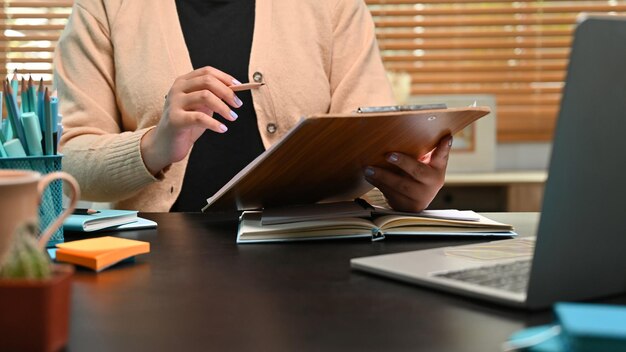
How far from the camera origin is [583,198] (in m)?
0.64

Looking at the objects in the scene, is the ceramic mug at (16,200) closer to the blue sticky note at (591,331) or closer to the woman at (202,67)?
the blue sticky note at (591,331)

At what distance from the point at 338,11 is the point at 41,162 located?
98 centimetres

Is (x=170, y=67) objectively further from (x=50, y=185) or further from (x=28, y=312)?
(x=28, y=312)

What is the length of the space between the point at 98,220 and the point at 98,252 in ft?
0.95

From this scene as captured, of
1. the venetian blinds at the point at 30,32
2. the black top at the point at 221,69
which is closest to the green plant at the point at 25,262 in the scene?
the black top at the point at 221,69

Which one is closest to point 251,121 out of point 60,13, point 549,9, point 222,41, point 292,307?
point 222,41

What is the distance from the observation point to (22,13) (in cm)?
326

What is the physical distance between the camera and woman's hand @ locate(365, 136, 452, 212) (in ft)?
3.76

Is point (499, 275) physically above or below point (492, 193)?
above

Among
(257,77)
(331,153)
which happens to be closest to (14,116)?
(331,153)

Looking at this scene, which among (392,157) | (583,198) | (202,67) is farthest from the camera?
(202,67)

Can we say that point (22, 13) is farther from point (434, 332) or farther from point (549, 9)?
point (434, 332)

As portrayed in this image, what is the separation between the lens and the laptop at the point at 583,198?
0.59m

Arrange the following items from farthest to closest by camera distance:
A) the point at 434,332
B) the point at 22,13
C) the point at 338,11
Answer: the point at 22,13 → the point at 338,11 → the point at 434,332
